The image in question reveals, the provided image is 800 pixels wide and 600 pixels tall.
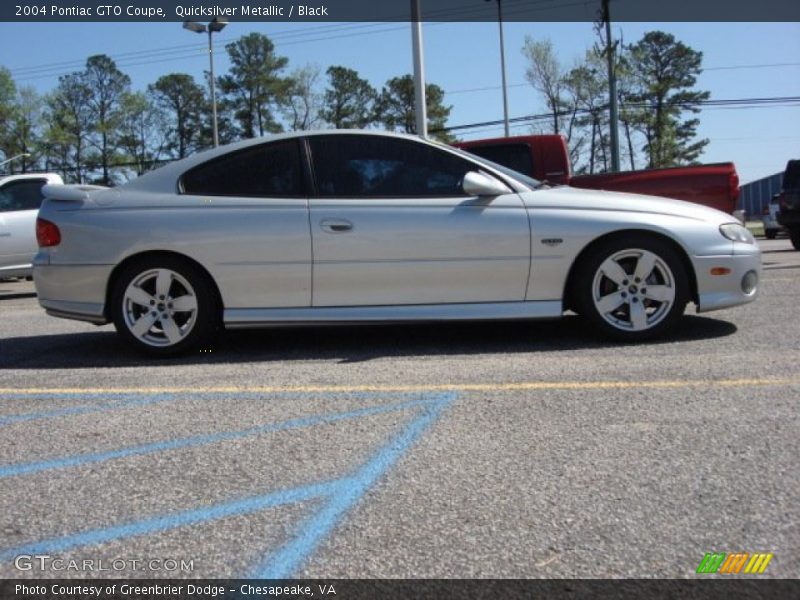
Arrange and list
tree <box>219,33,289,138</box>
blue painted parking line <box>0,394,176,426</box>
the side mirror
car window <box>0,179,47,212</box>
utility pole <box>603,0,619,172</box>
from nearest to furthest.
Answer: blue painted parking line <box>0,394,176,426</box>, the side mirror, car window <box>0,179,47,212</box>, utility pole <box>603,0,619,172</box>, tree <box>219,33,289,138</box>

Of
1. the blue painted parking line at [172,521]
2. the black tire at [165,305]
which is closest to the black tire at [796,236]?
the black tire at [165,305]

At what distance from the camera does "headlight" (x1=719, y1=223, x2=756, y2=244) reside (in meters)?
5.31

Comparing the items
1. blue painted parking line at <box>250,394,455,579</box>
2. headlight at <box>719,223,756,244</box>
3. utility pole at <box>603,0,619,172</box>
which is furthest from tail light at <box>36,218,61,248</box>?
utility pole at <box>603,0,619,172</box>

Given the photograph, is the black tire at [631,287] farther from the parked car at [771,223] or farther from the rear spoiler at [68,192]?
the parked car at [771,223]

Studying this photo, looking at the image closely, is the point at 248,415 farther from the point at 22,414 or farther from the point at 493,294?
the point at 493,294

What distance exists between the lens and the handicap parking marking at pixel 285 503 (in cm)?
239

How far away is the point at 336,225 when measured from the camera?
5.27 meters

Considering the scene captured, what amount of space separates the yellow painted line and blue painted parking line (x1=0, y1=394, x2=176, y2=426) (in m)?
0.12

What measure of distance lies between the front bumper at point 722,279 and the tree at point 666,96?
49.0m

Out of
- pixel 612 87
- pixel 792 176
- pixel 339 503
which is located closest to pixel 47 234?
pixel 339 503

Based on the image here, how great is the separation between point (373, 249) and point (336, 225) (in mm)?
301

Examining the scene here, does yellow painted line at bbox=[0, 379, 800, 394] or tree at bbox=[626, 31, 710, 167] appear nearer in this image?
yellow painted line at bbox=[0, 379, 800, 394]

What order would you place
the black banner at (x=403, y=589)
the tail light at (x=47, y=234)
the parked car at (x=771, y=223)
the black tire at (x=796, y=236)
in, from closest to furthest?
the black banner at (x=403, y=589)
the tail light at (x=47, y=234)
the black tire at (x=796, y=236)
the parked car at (x=771, y=223)

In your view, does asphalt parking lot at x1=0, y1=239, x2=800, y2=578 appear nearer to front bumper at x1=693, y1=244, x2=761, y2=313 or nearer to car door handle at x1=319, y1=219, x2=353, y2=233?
front bumper at x1=693, y1=244, x2=761, y2=313
